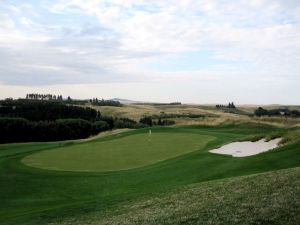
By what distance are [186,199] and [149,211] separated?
4.81 feet

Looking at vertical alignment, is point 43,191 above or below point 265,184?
below

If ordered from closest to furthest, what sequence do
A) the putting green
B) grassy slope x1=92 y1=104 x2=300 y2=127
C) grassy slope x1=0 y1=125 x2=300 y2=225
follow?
grassy slope x1=0 y1=125 x2=300 y2=225 < the putting green < grassy slope x1=92 y1=104 x2=300 y2=127

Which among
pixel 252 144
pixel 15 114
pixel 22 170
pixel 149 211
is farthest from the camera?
pixel 15 114

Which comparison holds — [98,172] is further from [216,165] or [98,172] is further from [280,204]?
[280,204]

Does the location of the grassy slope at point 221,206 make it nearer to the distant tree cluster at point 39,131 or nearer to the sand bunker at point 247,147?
the sand bunker at point 247,147

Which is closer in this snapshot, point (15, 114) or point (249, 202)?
point (249, 202)

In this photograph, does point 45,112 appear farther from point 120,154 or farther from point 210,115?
point 120,154

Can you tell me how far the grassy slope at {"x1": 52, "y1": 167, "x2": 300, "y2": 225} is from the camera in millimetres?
10553

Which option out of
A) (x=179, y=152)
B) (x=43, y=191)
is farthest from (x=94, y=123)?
(x=43, y=191)

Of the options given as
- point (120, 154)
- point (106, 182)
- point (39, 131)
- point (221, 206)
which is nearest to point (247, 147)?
point (120, 154)

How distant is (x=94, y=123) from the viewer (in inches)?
3145

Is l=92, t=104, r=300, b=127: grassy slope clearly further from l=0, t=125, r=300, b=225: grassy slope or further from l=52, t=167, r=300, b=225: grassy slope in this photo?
l=52, t=167, r=300, b=225: grassy slope

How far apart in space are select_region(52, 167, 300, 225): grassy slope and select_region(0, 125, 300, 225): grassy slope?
1599mm

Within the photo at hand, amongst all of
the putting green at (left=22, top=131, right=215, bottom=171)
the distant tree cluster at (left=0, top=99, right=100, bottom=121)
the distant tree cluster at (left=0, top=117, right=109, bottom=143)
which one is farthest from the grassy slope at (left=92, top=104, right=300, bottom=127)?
the distant tree cluster at (left=0, top=99, right=100, bottom=121)
